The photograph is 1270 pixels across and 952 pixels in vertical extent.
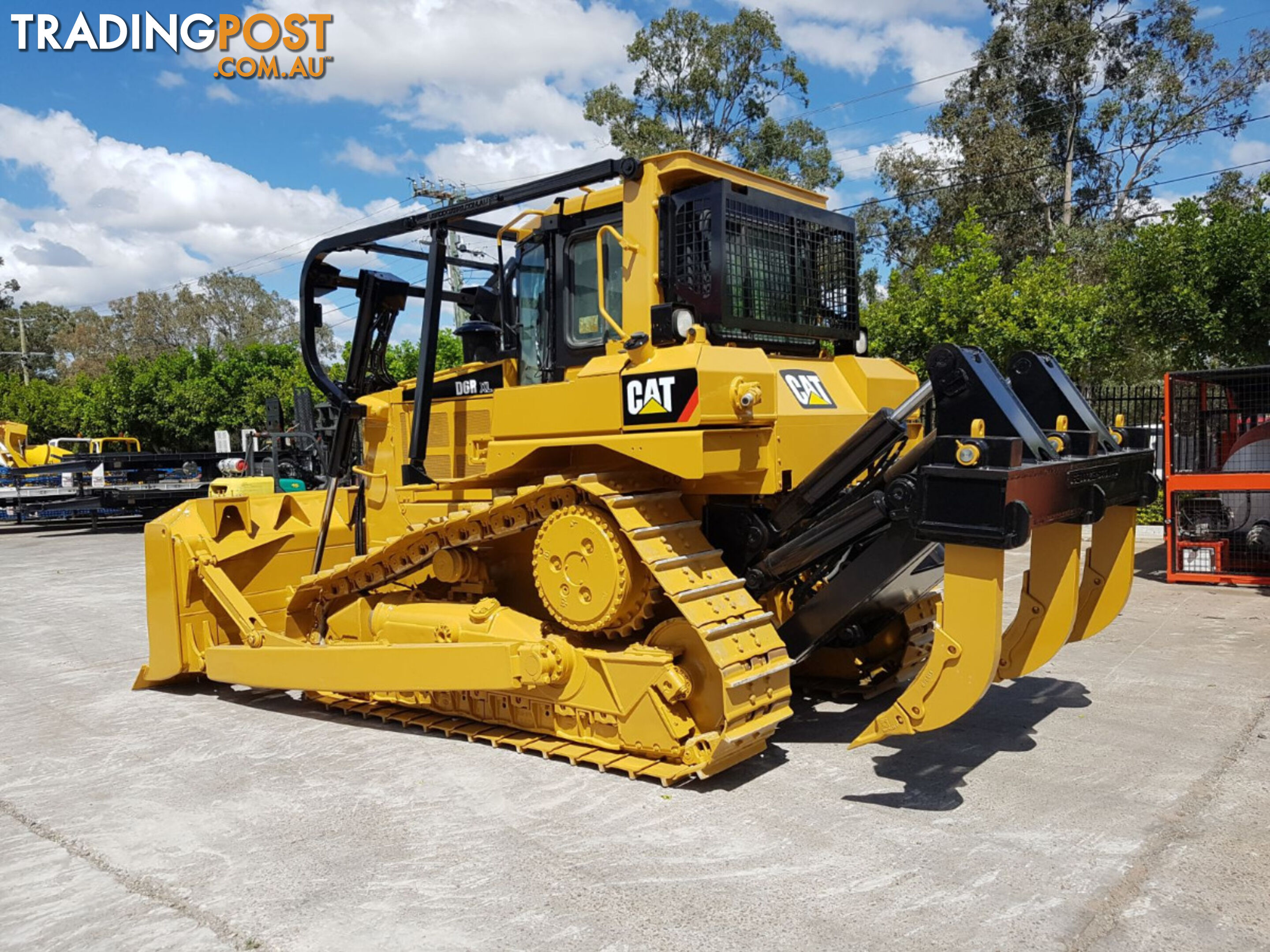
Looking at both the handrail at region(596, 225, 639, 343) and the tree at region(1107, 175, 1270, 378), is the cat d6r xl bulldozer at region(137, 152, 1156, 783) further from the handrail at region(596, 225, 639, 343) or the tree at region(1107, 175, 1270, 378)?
the tree at region(1107, 175, 1270, 378)

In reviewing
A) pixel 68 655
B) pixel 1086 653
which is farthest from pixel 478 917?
pixel 68 655

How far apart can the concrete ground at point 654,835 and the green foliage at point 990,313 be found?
1013 centimetres

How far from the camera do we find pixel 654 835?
4.17 m

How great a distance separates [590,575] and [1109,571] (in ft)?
9.37

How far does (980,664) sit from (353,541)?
4.85 m

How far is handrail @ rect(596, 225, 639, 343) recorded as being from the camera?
5.23 m

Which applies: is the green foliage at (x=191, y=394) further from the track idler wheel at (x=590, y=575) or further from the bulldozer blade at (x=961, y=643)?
the bulldozer blade at (x=961, y=643)

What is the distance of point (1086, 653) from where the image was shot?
748 centimetres

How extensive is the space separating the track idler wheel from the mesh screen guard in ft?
4.17

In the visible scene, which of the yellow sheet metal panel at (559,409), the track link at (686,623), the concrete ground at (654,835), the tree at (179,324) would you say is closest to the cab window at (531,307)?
the yellow sheet metal panel at (559,409)

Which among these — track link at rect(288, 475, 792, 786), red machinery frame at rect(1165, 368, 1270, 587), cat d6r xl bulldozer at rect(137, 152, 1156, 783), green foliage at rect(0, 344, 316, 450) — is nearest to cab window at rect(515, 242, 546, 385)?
cat d6r xl bulldozer at rect(137, 152, 1156, 783)

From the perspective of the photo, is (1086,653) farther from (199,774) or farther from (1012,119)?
(1012,119)

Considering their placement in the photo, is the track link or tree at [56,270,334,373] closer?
the track link

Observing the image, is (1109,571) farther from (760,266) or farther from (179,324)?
(179,324)
